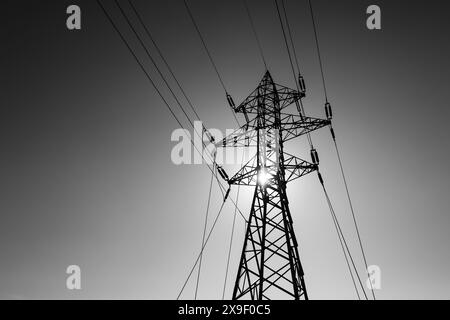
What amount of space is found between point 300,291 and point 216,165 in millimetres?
6174

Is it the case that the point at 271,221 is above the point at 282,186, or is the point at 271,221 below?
below

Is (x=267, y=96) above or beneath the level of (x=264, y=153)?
above
